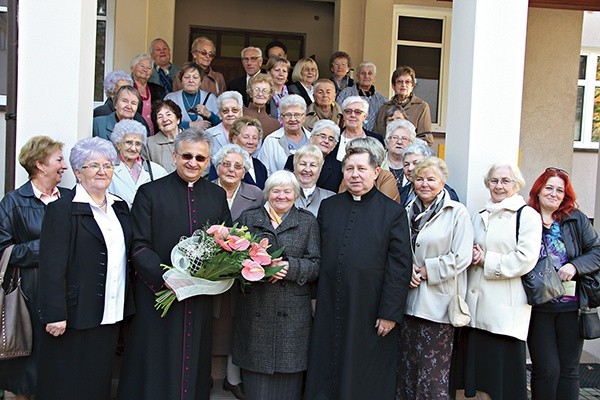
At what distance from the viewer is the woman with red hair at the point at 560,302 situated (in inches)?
190

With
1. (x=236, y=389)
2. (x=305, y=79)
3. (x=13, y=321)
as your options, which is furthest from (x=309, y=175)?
(x=305, y=79)

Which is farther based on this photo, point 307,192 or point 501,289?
point 307,192

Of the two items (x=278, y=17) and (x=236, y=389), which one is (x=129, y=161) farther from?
A: (x=278, y=17)

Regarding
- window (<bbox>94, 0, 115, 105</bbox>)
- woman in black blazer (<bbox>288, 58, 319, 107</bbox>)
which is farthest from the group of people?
window (<bbox>94, 0, 115, 105</bbox>)

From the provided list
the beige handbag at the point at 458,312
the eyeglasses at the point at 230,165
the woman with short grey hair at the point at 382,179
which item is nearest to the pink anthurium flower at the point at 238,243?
the eyeglasses at the point at 230,165

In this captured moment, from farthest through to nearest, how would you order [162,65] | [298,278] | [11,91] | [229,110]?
[162,65], [229,110], [11,91], [298,278]

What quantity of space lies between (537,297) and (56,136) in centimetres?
372

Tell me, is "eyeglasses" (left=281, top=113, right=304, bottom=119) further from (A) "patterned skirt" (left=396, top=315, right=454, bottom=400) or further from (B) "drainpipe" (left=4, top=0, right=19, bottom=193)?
(B) "drainpipe" (left=4, top=0, right=19, bottom=193)

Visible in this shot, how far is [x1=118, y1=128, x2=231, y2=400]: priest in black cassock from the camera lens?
4.29 meters

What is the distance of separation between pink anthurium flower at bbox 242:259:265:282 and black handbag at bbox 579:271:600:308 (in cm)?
251

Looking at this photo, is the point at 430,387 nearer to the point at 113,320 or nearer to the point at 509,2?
the point at 113,320

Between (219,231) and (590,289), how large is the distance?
9.28ft

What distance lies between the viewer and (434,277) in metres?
4.52

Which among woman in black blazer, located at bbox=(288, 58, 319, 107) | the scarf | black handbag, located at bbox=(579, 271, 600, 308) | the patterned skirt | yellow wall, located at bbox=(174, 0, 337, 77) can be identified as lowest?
the patterned skirt
